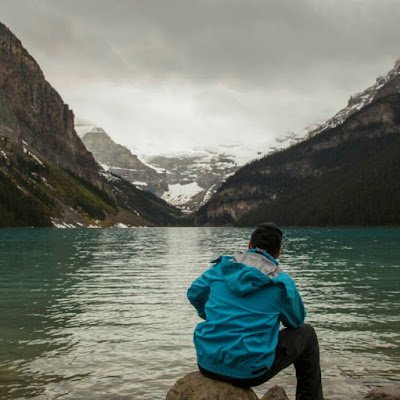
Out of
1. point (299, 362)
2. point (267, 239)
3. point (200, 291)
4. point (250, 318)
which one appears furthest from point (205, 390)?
point (267, 239)

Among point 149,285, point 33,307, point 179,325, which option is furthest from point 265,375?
point 149,285

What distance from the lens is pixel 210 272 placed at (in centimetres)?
854

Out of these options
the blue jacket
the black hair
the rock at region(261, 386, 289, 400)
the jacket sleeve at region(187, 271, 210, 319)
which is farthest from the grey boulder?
the black hair

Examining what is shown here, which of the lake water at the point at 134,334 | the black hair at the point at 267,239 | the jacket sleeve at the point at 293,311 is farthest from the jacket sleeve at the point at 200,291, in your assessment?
the lake water at the point at 134,334

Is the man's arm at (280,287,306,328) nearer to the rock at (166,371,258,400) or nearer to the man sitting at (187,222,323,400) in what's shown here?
the man sitting at (187,222,323,400)

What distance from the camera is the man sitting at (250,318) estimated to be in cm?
786

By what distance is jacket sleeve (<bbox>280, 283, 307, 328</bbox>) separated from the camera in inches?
316

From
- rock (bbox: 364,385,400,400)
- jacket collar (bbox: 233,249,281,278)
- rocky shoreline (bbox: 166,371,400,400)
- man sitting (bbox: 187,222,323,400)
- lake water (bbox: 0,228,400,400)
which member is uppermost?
jacket collar (bbox: 233,249,281,278)

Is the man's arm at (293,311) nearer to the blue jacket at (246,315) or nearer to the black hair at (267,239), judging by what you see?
the blue jacket at (246,315)

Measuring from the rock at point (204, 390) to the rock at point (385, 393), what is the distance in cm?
404

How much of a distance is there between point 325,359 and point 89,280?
24.2 metres

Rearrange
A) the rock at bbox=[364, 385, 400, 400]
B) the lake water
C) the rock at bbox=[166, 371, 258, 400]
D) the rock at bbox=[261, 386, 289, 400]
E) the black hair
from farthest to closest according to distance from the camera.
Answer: the lake water < the rock at bbox=[364, 385, 400, 400] < the rock at bbox=[261, 386, 289, 400] < the black hair < the rock at bbox=[166, 371, 258, 400]

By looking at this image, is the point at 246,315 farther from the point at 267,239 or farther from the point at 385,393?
the point at 385,393

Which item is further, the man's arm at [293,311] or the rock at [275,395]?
the rock at [275,395]
